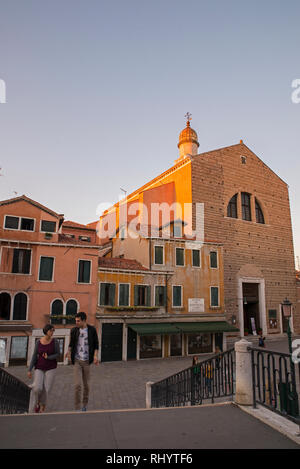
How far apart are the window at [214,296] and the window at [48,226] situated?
1330cm

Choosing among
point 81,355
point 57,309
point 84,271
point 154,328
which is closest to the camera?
point 81,355

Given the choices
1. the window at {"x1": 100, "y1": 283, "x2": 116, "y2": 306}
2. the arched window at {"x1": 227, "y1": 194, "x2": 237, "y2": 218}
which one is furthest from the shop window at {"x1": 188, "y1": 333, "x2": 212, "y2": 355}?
the arched window at {"x1": 227, "y1": 194, "x2": 237, "y2": 218}

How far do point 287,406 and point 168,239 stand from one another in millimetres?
20166

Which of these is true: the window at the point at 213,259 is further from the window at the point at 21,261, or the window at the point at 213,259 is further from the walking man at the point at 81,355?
the walking man at the point at 81,355

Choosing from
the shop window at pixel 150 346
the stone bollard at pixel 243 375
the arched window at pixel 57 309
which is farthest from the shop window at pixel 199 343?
the stone bollard at pixel 243 375

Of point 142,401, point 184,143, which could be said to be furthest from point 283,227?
point 142,401

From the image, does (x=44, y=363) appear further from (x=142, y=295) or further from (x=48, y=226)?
(x=142, y=295)

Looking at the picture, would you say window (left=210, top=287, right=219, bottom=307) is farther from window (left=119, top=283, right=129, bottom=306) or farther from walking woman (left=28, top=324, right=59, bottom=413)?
walking woman (left=28, top=324, right=59, bottom=413)

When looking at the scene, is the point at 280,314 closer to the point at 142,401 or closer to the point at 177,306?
the point at 177,306

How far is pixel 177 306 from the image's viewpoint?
24.4 m

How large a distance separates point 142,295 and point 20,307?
8.25 m

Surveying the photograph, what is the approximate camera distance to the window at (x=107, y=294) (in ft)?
71.4

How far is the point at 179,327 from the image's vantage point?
2323cm
